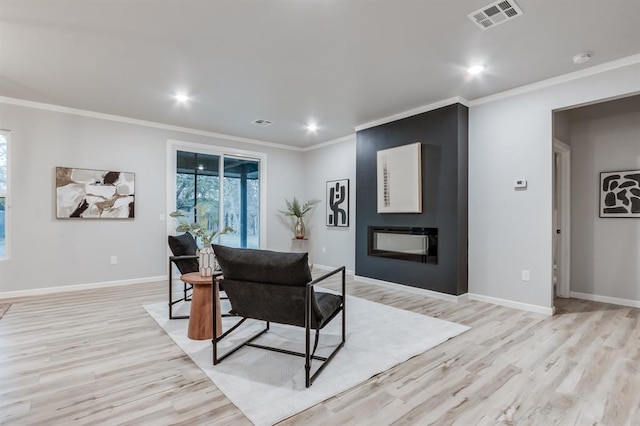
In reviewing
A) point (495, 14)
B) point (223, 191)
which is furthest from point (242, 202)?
point (495, 14)

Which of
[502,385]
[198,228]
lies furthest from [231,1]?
[502,385]

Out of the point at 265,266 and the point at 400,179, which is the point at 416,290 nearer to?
the point at 400,179

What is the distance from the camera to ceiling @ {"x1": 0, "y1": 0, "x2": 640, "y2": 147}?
2471mm

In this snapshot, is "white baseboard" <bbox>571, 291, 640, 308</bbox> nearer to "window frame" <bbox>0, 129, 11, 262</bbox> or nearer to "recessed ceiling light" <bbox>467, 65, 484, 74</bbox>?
"recessed ceiling light" <bbox>467, 65, 484, 74</bbox>

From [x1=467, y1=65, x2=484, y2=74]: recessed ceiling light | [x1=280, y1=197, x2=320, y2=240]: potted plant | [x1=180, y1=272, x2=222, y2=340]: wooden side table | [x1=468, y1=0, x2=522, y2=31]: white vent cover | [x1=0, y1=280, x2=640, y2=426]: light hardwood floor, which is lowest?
[x1=0, y1=280, x2=640, y2=426]: light hardwood floor

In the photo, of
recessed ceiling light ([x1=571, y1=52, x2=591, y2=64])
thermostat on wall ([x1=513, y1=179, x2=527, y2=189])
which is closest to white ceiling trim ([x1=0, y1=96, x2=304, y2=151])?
thermostat on wall ([x1=513, y1=179, x2=527, y2=189])

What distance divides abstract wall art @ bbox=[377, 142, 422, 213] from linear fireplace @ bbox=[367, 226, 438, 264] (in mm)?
314

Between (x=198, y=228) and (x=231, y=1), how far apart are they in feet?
6.92

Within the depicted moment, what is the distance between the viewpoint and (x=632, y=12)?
2.46 meters

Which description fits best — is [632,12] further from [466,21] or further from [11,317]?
[11,317]

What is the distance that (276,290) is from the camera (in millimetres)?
2238

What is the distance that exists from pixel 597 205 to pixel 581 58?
2.14 meters

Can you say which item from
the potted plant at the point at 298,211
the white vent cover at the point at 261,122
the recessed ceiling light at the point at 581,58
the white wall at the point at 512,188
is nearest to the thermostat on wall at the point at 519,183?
the white wall at the point at 512,188

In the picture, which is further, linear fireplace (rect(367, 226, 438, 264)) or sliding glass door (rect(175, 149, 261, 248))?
sliding glass door (rect(175, 149, 261, 248))
